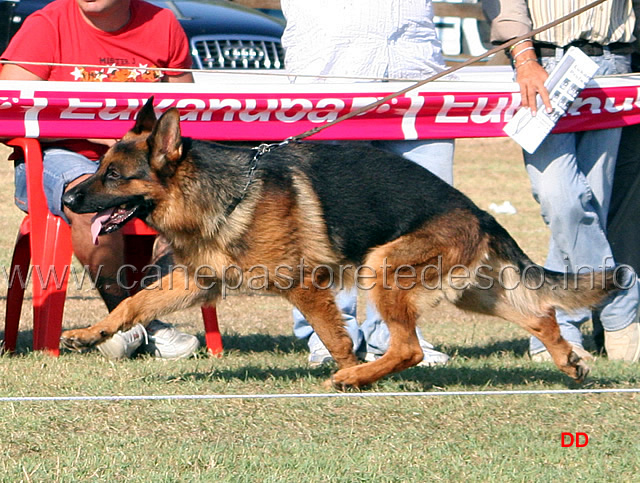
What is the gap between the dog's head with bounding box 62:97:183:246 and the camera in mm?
4227

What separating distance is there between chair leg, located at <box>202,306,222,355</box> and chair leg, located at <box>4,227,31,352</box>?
1.08 m

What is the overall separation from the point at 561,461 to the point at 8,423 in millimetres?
2182

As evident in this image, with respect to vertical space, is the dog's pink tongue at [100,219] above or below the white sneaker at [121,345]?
above

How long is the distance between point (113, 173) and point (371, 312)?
1.84 meters

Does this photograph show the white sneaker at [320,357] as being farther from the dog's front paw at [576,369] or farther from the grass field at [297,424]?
the dog's front paw at [576,369]

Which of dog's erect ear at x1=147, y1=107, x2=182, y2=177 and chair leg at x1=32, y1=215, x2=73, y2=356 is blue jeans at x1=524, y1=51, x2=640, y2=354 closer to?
dog's erect ear at x1=147, y1=107, x2=182, y2=177

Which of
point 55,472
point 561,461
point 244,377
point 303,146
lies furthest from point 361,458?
point 303,146

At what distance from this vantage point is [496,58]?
1273 cm

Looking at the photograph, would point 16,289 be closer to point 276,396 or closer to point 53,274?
point 53,274

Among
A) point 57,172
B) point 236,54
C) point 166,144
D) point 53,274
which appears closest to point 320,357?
point 53,274

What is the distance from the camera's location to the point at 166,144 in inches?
166

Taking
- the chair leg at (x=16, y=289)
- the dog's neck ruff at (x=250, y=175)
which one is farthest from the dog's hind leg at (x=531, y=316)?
the chair leg at (x=16, y=289)

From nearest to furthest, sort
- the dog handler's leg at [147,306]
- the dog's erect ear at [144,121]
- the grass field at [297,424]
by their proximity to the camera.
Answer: the grass field at [297,424] < the dog handler's leg at [147,306] < the dog's erect ear at [144,121]

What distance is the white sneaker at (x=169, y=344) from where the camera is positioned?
541 cm
